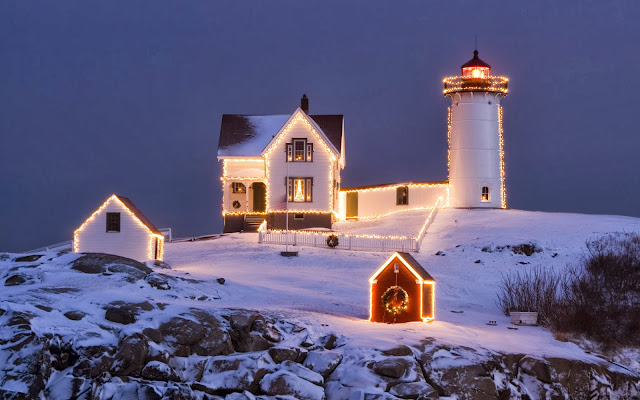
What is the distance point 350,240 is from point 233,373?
87.4 ft

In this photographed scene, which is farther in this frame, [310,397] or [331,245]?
[331,245]

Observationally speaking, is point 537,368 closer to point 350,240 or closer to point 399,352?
point 399,352

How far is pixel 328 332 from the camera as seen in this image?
34.9 m

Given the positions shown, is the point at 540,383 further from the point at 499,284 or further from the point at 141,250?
the point at 141,250

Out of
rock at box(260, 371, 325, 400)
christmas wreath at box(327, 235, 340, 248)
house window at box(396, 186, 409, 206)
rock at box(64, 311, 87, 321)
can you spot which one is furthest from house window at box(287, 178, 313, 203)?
rock at box(260, 371, 325, 400)

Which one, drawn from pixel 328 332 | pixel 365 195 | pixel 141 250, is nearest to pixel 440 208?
pixel 365 195

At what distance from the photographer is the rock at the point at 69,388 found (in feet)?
95.3

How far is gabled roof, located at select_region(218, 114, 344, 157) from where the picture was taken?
6975cm

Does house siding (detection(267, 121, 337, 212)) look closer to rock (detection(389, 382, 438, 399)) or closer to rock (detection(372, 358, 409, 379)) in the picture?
rock (detection(372, 358, 409, 379))

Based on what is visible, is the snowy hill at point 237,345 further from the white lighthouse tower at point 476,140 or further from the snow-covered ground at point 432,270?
the white lighthouse tower at point 476,140

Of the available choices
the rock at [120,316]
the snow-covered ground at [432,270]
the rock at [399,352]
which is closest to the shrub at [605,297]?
the snow-covered ground at [432,270]

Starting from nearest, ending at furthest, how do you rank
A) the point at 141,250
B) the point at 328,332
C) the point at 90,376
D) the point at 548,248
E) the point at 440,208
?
the point at 90,376 → the point at 328,332 → the point at 141,250 → the point at 548,248 → the point at 440,208

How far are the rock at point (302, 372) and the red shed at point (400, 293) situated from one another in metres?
7.13

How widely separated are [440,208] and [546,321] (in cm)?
2747
